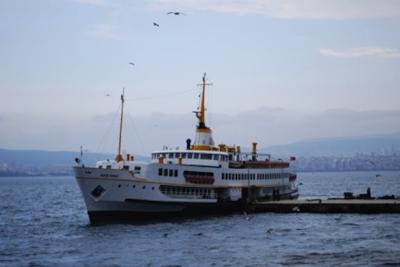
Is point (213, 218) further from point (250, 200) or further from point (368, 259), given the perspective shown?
point (368, 259)

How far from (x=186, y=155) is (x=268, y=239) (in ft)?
61.6

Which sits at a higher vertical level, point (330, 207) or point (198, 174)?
point (198, 174)

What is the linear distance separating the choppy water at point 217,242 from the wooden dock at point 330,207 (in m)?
1.36

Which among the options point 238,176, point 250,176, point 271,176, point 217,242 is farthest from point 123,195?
point 271,176

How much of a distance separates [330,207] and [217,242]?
77.0 ft

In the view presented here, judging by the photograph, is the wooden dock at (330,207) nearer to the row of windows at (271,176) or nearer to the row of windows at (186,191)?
the row of windows at (271,176)

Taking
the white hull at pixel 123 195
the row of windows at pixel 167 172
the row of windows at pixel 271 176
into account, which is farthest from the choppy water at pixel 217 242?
the row of windows at pixel 271 176

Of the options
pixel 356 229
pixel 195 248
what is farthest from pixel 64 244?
pixel 356 229

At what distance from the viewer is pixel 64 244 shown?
51.8m

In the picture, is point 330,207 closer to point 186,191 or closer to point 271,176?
point 271,176

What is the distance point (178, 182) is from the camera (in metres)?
63.2

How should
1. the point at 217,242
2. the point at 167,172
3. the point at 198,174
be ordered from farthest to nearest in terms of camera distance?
1. the point at 198,174
2. the point at 167,172
3. the point at 217,242

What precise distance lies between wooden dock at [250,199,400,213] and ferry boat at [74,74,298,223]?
207cm

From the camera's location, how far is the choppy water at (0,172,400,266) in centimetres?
4288
